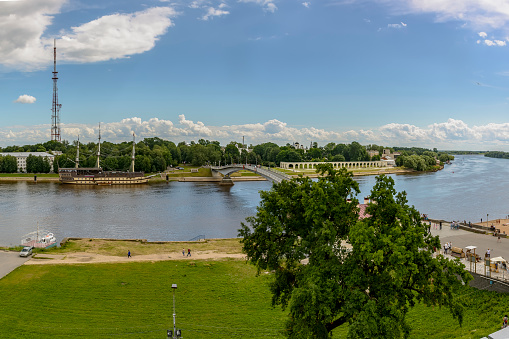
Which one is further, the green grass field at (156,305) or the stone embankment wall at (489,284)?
the stone embankment wall at (489,284)

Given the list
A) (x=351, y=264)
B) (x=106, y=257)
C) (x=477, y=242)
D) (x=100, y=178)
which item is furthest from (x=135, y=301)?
(x=100, y=178)

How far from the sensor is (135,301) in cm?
1823

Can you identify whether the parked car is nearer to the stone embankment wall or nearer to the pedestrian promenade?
the stone embankment wall

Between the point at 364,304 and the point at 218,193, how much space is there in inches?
2606

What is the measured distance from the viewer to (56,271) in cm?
2294

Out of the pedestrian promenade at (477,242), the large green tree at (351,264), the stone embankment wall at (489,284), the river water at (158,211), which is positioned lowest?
the river water at (158,211)

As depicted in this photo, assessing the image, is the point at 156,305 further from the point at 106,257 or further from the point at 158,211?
the point at 158,211

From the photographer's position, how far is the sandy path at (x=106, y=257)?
25.4 m

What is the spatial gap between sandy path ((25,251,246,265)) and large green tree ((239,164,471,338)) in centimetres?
1486

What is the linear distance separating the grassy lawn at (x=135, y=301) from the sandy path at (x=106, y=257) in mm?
1420

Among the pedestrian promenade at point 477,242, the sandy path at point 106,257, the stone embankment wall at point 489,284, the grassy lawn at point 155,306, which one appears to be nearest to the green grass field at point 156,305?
the grassy lawn at point 155,306

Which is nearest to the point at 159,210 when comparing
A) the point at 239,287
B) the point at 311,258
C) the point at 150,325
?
the point at 239,287

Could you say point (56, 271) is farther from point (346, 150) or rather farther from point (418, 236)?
point (346, 150)

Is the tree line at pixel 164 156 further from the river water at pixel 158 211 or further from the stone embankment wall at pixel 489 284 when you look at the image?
the stone embankment wall at pixel 489 284
